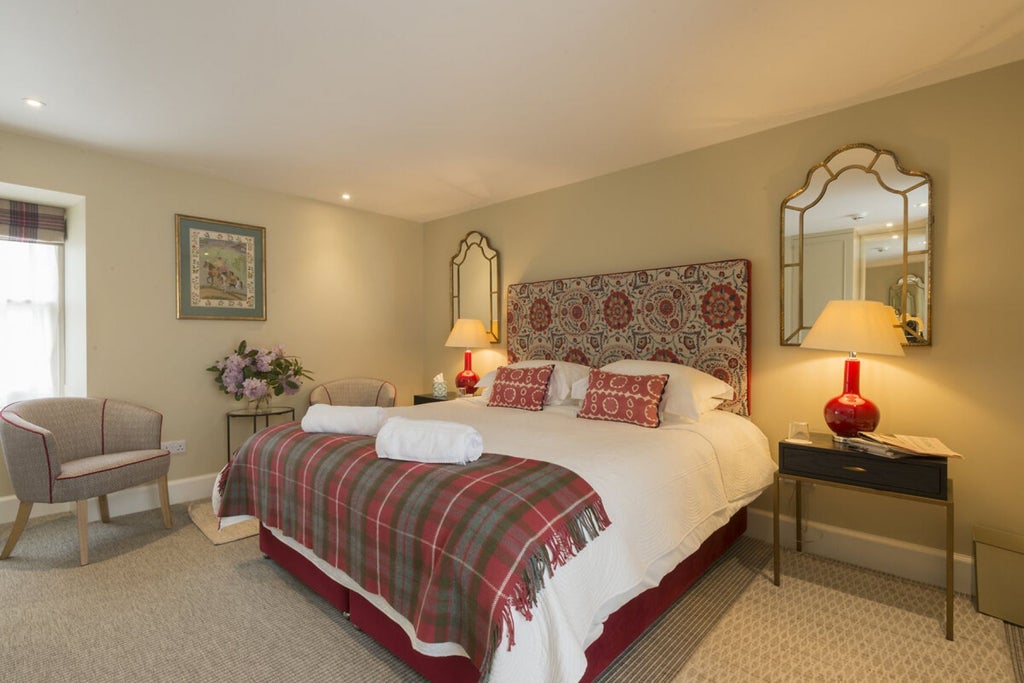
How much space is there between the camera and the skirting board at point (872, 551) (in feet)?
7.64

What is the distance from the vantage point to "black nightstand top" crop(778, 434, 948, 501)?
2.04 meters

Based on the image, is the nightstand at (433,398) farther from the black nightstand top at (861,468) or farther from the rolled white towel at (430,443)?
the black nightstand top at (861,468)

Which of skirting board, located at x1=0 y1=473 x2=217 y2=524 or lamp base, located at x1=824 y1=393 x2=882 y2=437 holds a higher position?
Result: lamp base, located at x1=824 y1=393 x2=882 y2=437

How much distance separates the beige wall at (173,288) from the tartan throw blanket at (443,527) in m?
2.04

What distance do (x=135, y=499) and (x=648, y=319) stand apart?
3831mm

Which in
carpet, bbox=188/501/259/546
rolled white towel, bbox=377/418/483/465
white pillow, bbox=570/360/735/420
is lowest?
carpet, bbox=188/501/259/546

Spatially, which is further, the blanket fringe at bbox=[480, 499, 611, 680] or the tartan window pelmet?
the tartan window pelmet

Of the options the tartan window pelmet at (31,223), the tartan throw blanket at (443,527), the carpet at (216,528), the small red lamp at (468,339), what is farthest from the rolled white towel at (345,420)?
the tartan window pelmet at (31,223)

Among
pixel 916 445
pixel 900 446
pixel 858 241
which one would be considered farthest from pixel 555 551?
pixel 858 241

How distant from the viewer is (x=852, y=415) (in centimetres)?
234

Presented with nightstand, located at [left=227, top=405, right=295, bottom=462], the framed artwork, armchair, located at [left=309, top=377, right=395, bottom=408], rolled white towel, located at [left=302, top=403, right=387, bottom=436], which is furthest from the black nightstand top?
the framed artwork

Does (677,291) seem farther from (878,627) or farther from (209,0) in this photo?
(209,0)

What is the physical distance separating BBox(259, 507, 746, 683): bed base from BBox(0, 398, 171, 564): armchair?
3.16 feet

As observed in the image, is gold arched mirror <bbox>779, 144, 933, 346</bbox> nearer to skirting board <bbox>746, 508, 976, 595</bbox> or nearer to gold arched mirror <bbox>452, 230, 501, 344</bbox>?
skirting board <bbox>746, 508, 976, 595</bbox>
